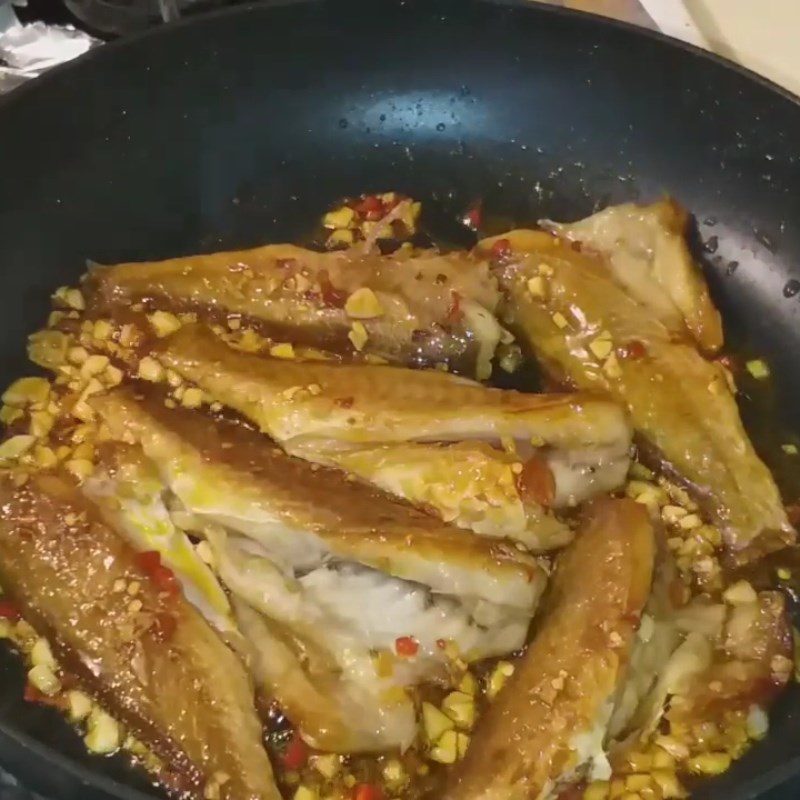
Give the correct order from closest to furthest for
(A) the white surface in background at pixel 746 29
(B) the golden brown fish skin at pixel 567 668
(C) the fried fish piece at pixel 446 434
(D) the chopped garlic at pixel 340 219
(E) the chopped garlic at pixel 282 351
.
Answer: (B) the golden brown fish skin at pixel 567 668 → (C) the fried fish piece at pixel 446 434 → (E) the chopped garlic at pixel 282 351 → (D) the chopped garlic at pixel 340 219 → (A) the white surface in background at pixel 746 29

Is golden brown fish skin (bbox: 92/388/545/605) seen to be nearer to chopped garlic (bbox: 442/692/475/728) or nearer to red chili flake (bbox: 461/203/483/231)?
chopped garlic (bbox: 442/692/475/728)

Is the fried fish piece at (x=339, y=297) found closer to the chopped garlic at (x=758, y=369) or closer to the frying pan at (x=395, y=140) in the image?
the frying pan at (x=395, y=140)

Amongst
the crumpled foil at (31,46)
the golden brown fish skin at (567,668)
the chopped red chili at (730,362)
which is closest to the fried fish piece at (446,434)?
the golden brown fish skin at (567,668)

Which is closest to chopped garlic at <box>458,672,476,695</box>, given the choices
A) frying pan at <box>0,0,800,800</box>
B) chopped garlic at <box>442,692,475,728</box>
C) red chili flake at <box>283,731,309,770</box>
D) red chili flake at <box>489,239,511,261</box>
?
chopped garlic at <box>442,692,475,728</box>

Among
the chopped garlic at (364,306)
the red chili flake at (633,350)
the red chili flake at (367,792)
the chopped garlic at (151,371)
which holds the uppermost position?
the red chili flake at (633,350)

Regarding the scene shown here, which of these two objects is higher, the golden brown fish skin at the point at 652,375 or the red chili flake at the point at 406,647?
the golden brown fish skin at the point at 652,375

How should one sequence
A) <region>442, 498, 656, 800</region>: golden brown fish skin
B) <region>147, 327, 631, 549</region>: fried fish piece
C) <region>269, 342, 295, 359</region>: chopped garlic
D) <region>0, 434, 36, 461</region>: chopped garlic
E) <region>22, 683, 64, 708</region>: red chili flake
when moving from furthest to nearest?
<region>269, 342, 295, 359</region>: chopped garlic
<region>0, 434, 36, 461</region>: chopped garlic
<region>147, 327, 631, 549</region>: fried fish piece
<region>22, 683, 64, 708</region>: red chili flake
<region>442, 498, 656, 800</region>: golden brown fish skin

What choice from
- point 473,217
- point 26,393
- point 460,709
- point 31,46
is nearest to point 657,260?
point 473,217
